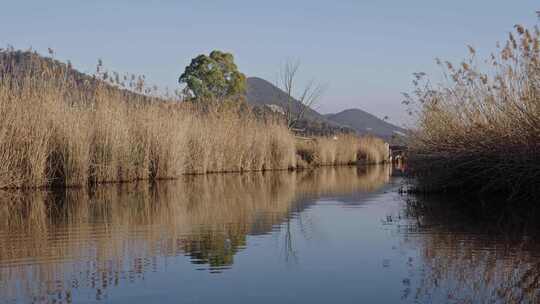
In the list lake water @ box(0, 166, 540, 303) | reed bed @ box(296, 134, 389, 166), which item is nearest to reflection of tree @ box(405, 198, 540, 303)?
lake water @ box(0, 166, 540, 303)

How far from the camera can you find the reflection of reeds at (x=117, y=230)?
4238 mm

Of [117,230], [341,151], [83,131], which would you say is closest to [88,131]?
[83,131]

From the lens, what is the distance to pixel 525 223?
6395mm

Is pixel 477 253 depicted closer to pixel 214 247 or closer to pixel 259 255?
pixel 259 255

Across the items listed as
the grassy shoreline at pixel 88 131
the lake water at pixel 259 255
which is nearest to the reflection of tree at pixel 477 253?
the lake water at pixel 259 255

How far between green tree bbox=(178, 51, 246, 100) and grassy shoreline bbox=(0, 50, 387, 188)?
34215 millimetres

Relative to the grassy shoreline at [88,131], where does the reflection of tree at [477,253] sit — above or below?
below

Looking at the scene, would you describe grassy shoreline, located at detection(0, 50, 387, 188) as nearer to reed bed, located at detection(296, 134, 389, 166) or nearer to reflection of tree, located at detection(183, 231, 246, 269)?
reflection of tree, located at detection(183, 231, 246, 269)

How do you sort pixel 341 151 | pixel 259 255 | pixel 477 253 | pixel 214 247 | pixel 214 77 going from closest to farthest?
pixel 477 253
pixel 259 255
pixel 214 247
pixel 341 151
pixel 214 77

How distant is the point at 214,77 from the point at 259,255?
48770 millimetres

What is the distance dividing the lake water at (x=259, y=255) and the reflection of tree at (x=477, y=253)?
0.04 feet

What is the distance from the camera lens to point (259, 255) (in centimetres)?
484

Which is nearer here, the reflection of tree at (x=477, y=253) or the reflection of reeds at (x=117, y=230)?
the reflection of tree at (x=477, y=253)

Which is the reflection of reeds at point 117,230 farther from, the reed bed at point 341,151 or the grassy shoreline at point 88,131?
the reed bed at point 341,151
